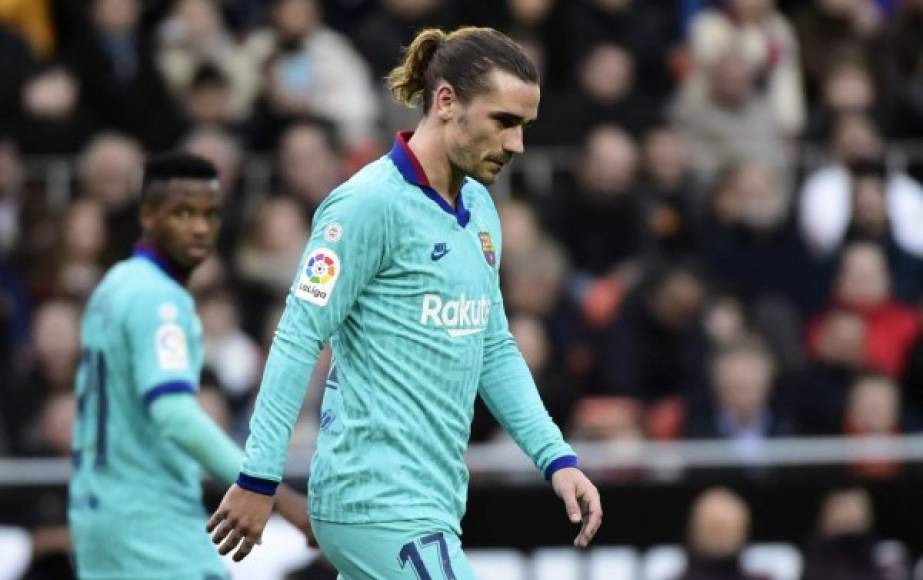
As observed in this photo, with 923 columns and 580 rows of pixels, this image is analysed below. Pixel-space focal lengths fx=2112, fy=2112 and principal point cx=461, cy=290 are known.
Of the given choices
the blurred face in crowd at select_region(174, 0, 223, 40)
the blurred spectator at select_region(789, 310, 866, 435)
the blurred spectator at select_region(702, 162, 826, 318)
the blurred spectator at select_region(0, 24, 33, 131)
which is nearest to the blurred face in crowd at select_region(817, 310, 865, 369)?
the blurred spectator at select_region(789, 310, 866, 435)

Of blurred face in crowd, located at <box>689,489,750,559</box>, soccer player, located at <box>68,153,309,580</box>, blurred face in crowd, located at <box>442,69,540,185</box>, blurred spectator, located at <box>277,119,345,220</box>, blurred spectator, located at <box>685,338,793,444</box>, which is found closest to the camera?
blurred face in crowd, located at <box>442,69,540,185</box>

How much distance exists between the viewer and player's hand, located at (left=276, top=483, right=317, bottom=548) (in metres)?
6.74

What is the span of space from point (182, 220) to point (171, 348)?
60 centimetres

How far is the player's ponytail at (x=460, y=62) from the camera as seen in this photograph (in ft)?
19.7

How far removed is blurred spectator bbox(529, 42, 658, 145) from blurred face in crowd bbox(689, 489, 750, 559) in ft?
13.0

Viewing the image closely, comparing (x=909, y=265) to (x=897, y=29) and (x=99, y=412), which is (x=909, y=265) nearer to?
(x=897, y=29)

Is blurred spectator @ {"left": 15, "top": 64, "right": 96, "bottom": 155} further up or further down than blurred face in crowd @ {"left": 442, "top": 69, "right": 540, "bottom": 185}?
further down

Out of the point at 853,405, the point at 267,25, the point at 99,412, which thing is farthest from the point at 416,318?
the point at 267,25

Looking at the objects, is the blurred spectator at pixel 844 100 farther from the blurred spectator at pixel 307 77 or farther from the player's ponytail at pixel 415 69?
the player's ponytail at pixel 415 69

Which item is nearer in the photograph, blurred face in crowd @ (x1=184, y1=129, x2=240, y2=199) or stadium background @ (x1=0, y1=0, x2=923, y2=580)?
stadium background @ (x1=0, y1=0, x2=923, y2=580)

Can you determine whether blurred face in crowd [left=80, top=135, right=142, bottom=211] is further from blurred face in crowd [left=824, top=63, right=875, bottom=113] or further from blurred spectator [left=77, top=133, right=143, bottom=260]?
blurred face in crowd [left=824, top=63, right=875, bottom=113]

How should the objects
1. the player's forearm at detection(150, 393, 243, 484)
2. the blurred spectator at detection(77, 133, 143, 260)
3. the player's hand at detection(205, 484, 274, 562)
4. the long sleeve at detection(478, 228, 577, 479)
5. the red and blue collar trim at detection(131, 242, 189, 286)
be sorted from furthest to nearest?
the blurred spectator at detection(77, 133, 143, 260)
the red and blue collar trim at detection(131, 242, 189, 286)
the player's forearm at detection(150, 393, 243, 484)
the long sleeve at detection(478, 228, 577, 479)
the player's hand at detection(205, 484, 274, 562)

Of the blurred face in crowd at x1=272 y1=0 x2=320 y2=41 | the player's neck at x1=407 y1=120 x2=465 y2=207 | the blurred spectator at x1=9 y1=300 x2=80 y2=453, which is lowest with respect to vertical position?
the blurred spectator at x1=9 y1=300 x2=80 y2=453

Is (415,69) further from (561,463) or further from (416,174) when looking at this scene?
(561,463)
